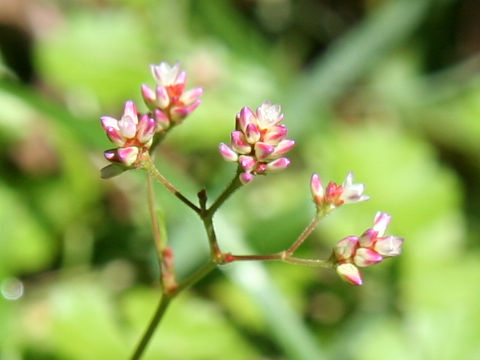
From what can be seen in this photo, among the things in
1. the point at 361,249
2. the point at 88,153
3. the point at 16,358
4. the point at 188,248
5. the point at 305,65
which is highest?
the point at 305,65

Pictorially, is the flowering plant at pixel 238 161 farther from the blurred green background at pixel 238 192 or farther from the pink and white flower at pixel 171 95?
the blurred green background at pixel 238 192

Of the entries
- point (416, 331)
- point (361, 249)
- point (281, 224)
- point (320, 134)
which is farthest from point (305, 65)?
point (361, 249)

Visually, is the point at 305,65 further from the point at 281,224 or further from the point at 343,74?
the point at 281,224

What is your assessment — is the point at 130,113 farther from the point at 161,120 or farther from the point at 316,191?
the point at 316,191

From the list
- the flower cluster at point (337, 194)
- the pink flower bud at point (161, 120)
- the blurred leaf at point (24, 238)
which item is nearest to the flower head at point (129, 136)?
the pink flower bud at point (161, 120)

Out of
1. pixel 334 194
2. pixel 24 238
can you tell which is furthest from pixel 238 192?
pixel 334 194

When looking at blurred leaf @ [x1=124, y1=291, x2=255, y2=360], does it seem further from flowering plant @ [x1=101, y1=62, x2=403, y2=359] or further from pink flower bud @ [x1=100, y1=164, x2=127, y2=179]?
pink flower bud @ [x1=100, y1=164, x2=127, y2=179]
